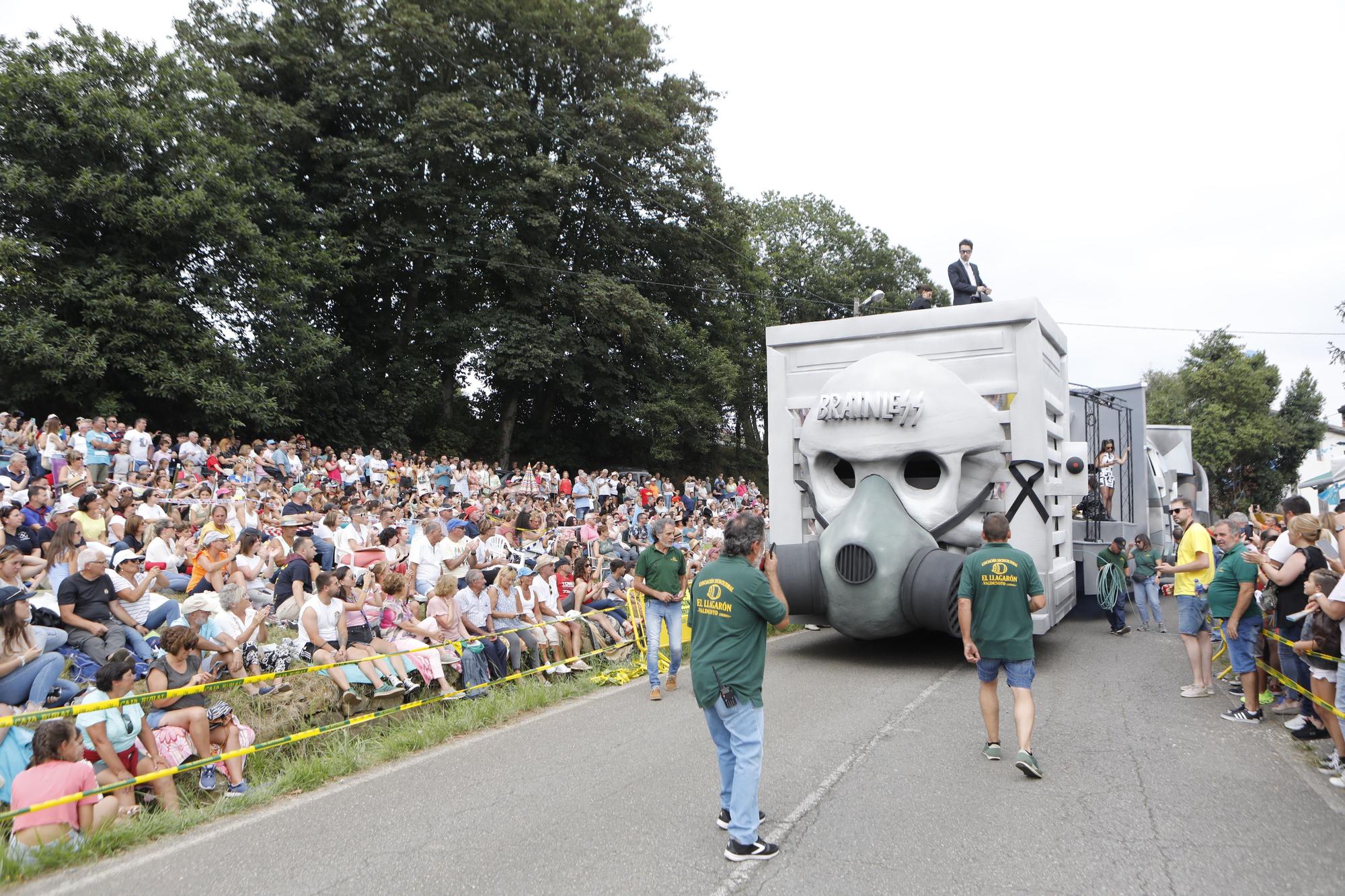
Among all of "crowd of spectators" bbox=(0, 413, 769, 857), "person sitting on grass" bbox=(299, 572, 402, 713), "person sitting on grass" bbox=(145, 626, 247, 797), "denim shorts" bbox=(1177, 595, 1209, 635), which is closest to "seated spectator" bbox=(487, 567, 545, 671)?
"crowd of spectators" bbox=(0, 413, 769, 857)

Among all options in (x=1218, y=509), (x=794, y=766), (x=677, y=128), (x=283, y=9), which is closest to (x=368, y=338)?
(x=283, y=9)

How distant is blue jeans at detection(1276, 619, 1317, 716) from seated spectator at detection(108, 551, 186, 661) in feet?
28.7

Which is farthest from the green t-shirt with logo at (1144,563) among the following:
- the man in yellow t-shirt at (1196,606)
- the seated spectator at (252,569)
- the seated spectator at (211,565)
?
the seated spectator at (211,565)

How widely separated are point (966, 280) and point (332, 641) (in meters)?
7.76

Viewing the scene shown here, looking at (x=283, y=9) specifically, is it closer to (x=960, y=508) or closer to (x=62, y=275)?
(x=62, y=275)

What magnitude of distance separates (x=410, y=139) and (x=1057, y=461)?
79.2 feet

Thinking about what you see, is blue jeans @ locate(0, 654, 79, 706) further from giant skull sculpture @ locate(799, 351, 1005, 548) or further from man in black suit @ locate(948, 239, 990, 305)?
man in black suit @ locate(948, 239, 990, 305)

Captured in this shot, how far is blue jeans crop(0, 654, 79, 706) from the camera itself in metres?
6.03

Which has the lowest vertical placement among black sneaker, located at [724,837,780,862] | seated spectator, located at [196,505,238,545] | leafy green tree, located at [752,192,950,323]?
black sneaker, located at [724,837,780,862]

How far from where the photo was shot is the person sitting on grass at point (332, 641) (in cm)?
777

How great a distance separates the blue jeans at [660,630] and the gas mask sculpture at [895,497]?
3.94 ft

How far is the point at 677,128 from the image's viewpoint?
3058 cm

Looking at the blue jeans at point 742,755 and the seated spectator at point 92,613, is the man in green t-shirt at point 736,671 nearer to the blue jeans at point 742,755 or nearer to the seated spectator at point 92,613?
the blue jeans at point 742,755

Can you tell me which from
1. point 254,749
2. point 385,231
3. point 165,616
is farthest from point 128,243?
point 254,749
